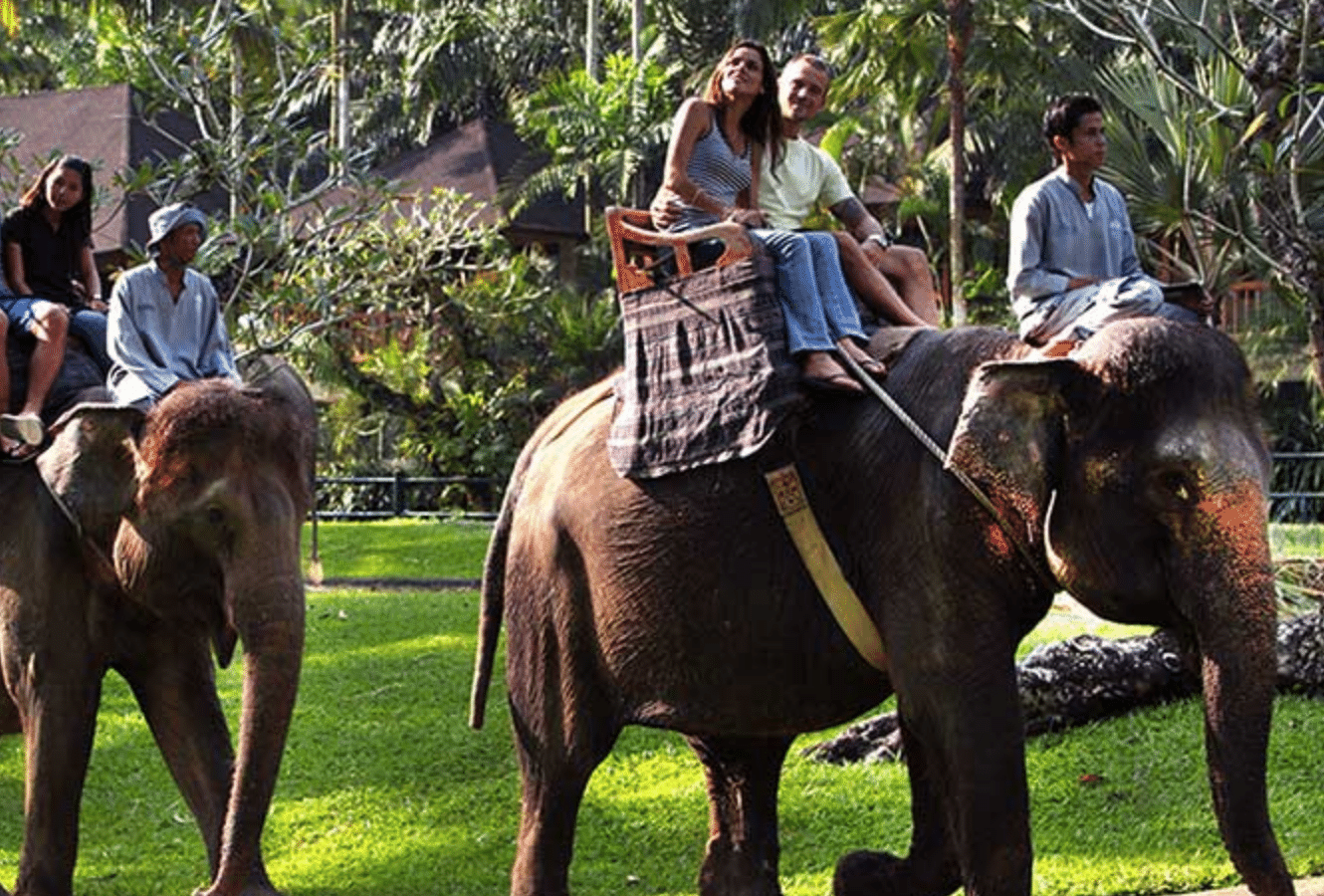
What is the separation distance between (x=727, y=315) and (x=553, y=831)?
149 cm

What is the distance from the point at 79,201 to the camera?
333 inches

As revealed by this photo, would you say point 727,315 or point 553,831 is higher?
point 727,315

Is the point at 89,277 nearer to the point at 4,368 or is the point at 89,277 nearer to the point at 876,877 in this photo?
the point at 4,368

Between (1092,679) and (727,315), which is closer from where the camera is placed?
(727,315)

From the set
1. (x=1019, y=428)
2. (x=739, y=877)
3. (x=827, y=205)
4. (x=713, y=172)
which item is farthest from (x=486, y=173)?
(x=1019, y=428)

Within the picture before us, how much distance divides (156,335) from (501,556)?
1.51 meters

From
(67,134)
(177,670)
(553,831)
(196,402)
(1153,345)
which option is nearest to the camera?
(1153,345)

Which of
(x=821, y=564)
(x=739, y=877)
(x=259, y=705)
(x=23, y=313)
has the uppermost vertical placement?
(x=23, y=313)

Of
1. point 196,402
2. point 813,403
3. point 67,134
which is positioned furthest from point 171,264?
point 67,134

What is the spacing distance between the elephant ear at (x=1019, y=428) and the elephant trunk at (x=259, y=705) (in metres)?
2.19

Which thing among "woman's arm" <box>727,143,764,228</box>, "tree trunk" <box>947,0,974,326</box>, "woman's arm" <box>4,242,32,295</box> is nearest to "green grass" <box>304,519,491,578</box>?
"tree trunk" <box>947,0,974,326</box>

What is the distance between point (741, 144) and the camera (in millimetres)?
6590

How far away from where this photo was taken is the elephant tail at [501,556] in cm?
672

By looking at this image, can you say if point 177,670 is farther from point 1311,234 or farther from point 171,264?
point 1311,234
